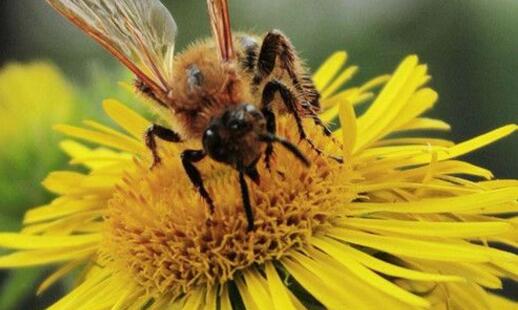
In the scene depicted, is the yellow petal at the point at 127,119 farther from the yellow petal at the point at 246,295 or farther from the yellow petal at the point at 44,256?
the yellow petal at the point at 246,295

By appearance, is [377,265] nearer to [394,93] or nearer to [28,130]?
[394,93]

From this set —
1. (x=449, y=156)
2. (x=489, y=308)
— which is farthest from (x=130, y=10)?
(x=489, y=308)

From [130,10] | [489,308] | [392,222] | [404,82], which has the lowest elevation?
[489,308]

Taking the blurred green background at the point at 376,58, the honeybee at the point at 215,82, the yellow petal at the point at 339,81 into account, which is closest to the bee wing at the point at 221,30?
the honeybee at the point at 215,82

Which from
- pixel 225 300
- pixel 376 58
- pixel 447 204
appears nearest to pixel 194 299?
pixel 225 300

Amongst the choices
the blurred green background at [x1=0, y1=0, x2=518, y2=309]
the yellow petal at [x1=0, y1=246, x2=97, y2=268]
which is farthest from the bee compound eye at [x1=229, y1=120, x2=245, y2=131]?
the blurred green background at [x1=0, y1=0, x2=518, y2=309]

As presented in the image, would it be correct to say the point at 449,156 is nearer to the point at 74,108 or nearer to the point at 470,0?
the point at 74,108
